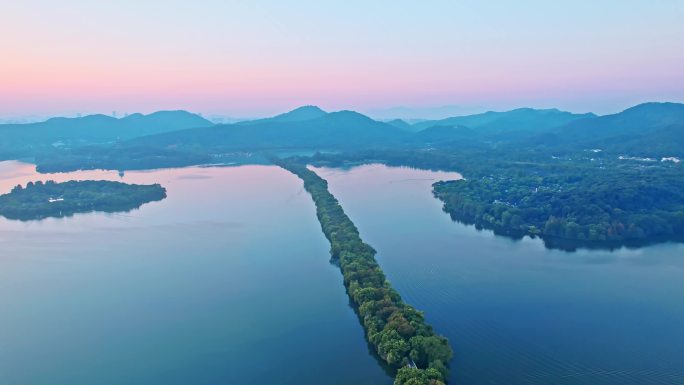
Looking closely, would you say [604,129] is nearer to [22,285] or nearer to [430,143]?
[430,143]

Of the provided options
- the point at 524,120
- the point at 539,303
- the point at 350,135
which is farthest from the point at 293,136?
the point at 539,303

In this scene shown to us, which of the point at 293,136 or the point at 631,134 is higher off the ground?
the point at 293,136

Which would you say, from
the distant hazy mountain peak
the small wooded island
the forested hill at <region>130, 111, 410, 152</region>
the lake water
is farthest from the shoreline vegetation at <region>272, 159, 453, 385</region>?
the distant hazy mountain peak

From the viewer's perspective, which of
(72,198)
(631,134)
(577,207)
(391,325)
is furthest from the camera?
(631,134)

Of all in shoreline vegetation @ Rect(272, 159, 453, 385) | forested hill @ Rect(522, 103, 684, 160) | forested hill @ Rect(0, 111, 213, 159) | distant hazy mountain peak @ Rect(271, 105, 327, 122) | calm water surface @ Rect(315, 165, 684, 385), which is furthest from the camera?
distant hazy mountain peak @ Rect(271, 105, 327, 122)

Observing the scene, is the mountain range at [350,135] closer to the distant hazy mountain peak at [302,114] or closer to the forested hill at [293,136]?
the forested hill at [293,136]

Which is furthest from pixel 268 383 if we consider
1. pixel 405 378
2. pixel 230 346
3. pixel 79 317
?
pixel 79 317

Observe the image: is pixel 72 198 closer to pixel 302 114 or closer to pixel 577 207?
pixel 577 207

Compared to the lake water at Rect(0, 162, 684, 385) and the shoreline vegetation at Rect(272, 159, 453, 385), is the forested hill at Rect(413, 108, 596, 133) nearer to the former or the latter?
the lake water at Rect(0, 162, 684, 385)
